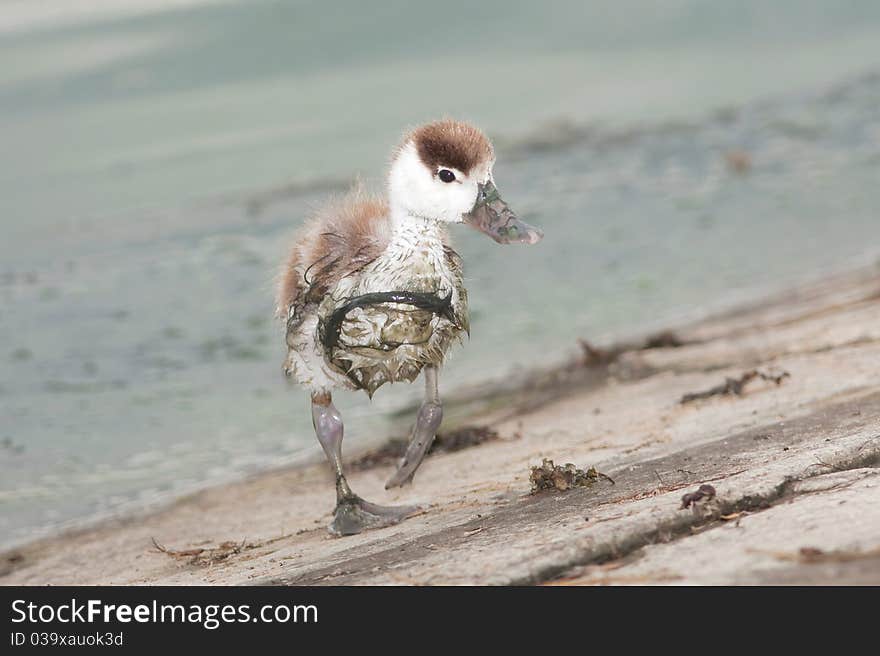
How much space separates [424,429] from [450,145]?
1.29m

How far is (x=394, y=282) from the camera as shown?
5195mm

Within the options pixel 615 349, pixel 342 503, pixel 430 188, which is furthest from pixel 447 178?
pixel 615 349

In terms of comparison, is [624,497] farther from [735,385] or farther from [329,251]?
[735,385]

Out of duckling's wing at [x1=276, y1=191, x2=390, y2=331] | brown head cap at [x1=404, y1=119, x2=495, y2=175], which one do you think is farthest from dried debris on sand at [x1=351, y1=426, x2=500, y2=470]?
brown head cap at [x1=404, y1=119, x2=495, y2=175]

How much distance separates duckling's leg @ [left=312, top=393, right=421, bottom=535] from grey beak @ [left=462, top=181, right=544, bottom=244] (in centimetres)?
98

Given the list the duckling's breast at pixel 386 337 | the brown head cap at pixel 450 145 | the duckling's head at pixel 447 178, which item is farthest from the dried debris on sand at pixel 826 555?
the brown head cap at pixel 450 145

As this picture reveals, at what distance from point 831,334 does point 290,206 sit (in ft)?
26.9

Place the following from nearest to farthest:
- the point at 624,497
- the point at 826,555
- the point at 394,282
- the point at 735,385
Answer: the point at 826,555 → the point at 624,497 → the point at 394,282 → the point at 735,385

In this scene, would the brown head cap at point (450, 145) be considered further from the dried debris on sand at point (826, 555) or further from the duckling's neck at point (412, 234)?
the dried debris on sand at point (826, 555)

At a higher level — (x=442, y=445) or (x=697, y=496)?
(x=442, y=445)

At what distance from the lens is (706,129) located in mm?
16953

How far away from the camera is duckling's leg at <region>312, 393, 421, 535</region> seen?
5.32 meters

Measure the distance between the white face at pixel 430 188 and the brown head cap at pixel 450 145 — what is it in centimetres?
2

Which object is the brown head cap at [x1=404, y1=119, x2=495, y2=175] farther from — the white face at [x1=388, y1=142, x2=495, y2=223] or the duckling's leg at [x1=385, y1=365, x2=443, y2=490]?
the duckling's leg at [x1=385, y1=365, x2=443, y2=490]
